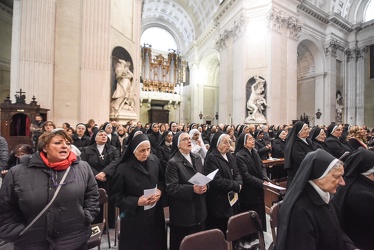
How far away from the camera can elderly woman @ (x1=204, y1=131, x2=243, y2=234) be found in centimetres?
301

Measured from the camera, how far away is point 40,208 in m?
1.85

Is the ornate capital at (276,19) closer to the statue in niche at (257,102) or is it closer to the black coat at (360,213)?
the statue in niche at (257,102)

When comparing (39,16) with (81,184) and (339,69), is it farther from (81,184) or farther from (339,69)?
(339,69)

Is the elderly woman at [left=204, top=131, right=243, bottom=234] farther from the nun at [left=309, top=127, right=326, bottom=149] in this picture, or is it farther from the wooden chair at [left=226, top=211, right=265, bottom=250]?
the nun at [left=309, top=127, right=326, bottom=149]

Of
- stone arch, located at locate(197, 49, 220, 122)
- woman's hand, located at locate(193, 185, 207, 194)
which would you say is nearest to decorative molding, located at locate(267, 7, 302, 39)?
stone arch, located at locate(197, 49, 220, 122)

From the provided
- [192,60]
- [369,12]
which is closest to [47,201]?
[192,60]

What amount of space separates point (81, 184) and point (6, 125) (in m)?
7.55

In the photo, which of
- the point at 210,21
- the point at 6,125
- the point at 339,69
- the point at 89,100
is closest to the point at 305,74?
the point at 339,69

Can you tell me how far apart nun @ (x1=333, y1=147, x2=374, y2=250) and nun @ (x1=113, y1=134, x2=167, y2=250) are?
6.90 ft

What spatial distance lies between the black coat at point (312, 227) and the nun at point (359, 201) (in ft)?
1.67

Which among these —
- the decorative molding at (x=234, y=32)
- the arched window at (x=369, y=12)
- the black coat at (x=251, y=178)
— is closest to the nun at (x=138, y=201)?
the black coat at (x=251, y=178)

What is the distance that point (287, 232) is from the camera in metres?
1.69

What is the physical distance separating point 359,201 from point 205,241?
64.1 inches

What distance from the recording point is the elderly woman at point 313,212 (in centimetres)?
166
